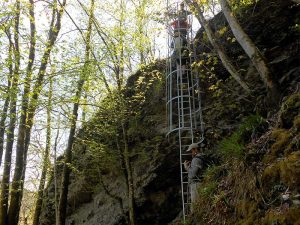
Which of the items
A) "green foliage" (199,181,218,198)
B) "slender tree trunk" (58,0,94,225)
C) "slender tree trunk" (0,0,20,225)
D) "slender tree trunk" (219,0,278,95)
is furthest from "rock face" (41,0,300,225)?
"slender tree trunk" (0,0,20,225)

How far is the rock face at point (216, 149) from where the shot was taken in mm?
4496

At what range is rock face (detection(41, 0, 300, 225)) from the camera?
4496 millimetres

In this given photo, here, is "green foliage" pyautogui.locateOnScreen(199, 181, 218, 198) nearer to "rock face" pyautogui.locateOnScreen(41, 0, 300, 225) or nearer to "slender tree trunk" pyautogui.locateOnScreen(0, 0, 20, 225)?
"rock face" pyautogui.locateOnScreen(41, 0, 300, 225)

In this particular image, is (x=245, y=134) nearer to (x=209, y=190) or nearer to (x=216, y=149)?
(x=209, y=190)

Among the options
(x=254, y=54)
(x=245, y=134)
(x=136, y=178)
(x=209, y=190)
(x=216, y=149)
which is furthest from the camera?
(x=136, y=178)

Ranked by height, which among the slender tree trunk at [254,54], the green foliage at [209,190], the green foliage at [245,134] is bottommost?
the green foliage at [209,190]

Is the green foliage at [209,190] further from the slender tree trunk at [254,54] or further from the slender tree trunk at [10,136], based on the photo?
the slender tree trunk at [10,136]

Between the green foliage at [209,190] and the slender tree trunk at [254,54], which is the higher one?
the slender tree trunk at [254,54]

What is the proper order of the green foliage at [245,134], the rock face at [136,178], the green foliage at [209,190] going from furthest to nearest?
the rock face at [136,178] → the green foliage at [209,190] → the green foliage at [245,134]

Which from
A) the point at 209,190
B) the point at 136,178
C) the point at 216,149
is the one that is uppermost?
the point at 216,149

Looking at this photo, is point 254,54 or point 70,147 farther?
point 70,147

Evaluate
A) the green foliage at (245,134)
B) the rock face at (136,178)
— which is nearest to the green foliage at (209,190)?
the green foliage at (245,134)

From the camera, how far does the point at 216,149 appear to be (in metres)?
8.30

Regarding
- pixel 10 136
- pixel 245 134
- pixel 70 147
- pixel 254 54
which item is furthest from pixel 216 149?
pixel 10 136
